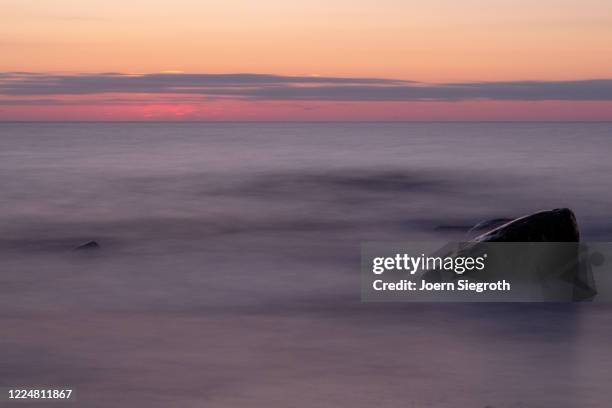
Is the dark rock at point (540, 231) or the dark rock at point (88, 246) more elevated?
the dark rock at point (88, 246)

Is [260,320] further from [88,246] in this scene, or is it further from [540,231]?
[88,246]

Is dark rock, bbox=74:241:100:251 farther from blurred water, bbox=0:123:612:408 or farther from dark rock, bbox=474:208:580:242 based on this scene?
dark rock, bbox=474:208:580:242

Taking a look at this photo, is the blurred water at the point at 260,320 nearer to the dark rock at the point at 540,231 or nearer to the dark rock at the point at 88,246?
the dark rock at the point at 88,246

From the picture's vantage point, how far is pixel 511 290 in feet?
35.4

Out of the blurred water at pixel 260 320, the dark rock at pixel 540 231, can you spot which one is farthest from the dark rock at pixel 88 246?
the dark rock at pixel 540 231

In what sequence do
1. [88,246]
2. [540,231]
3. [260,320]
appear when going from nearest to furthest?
[260,320] < [540,231] < [88,246]

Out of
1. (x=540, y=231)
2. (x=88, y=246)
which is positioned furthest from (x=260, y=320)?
(x=88, y=246)

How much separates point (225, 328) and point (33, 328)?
247 cm

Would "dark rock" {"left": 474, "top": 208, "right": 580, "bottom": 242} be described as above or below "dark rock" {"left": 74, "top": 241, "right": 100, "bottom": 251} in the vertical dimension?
below

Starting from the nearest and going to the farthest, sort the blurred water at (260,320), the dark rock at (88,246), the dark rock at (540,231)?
the blurred water at (260,320), the dark rock at (540,231), the dark rock at (88,246)

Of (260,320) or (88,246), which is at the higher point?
(88,246)

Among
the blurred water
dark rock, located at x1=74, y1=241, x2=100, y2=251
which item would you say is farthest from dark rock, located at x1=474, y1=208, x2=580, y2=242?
dark rock, located at x1=74, y1=241, x2=100, y2=251

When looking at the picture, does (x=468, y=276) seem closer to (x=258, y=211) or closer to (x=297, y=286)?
(x=297, y=286)

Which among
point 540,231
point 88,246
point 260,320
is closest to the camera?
point 260,320
